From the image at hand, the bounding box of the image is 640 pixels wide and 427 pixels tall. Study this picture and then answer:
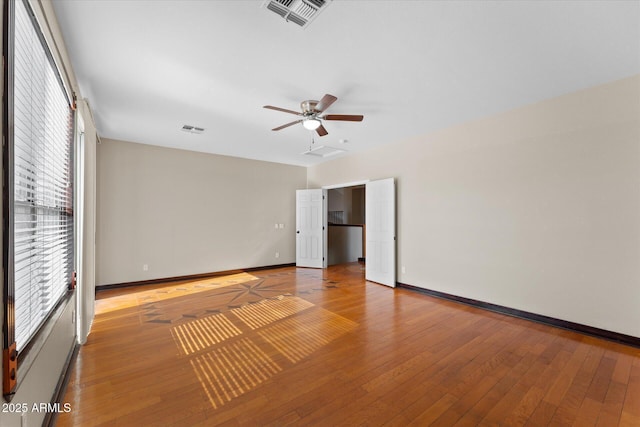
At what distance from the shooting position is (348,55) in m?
2.52

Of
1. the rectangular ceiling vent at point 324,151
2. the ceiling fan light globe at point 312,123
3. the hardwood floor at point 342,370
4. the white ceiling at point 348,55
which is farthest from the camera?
the rectangular ceiling vent at point 324,151

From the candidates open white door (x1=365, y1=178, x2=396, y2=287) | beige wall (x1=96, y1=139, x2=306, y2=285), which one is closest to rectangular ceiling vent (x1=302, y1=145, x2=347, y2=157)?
open white door (x1=365, y1=178, x2=396, y2=287)

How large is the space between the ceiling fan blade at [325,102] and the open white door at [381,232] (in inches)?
96.9

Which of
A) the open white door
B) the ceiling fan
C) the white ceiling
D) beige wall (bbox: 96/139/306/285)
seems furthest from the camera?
the open white door

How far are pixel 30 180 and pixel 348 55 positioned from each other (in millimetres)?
2488

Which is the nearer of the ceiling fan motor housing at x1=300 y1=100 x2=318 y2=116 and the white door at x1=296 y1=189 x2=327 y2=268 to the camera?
the ceiling fan motor housing at x1=300 y1=100 x2=318 y2=116

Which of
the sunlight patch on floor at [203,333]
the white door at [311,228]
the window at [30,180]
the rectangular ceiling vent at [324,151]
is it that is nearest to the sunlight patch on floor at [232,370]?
the sunlight patch on floor at [203,333]

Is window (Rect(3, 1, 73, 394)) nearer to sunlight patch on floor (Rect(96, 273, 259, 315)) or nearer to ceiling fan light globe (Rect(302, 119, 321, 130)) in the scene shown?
sunlight patch on floor (Rect(96, 273, 259, 315))

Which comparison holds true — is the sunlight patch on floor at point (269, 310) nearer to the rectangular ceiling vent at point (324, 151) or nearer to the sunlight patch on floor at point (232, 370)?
the sunlight patch on floor at point (232, 370)

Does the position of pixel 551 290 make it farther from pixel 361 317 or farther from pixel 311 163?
pixel 311 163

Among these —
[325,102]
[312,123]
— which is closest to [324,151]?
[312,123]

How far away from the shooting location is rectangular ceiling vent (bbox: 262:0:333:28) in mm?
1900

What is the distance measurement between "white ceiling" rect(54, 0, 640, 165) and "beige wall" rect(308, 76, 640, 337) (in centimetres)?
34

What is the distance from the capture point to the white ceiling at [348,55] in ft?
6.59
